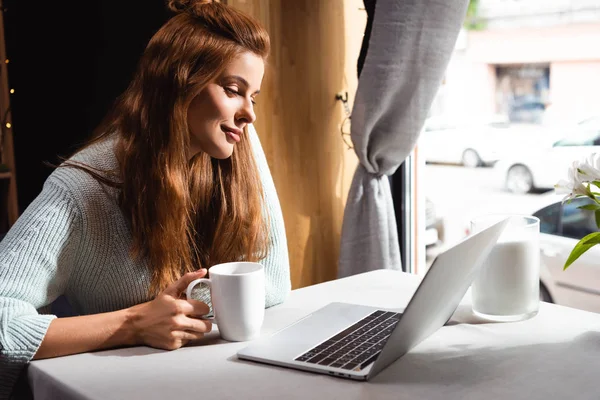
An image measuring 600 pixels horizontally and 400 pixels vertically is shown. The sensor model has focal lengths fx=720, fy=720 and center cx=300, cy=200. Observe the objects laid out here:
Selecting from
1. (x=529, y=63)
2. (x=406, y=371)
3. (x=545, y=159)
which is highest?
(x=529, y=63)

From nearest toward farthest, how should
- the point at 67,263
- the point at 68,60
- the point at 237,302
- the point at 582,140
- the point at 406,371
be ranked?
the point at 406,371, the point at 237,302, the point at 67,263, the point at 582,140, the point at 68,60

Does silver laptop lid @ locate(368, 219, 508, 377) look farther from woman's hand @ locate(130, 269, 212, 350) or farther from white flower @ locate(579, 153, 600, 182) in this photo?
woman's hand @ locate(130, 269, 212, 350)

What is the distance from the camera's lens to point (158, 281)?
1.26 metres

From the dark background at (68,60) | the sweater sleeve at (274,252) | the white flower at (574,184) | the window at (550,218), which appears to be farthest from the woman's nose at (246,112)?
the window at (550,218)

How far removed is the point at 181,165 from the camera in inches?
52.2

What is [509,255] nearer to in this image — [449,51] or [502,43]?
[449,51]

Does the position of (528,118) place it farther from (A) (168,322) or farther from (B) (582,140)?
(A) (168,322)

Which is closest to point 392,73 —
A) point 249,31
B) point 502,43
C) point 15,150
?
point 502,43

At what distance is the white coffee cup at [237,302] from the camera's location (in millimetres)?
1076

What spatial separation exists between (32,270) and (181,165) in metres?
0.34

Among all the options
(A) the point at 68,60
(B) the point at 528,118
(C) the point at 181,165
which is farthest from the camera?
(A) the point at 68,60

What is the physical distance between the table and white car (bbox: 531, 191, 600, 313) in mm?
1177

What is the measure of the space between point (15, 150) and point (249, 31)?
176 centimetres

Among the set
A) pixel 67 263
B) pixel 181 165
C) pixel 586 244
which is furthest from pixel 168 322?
pixel 586 244
